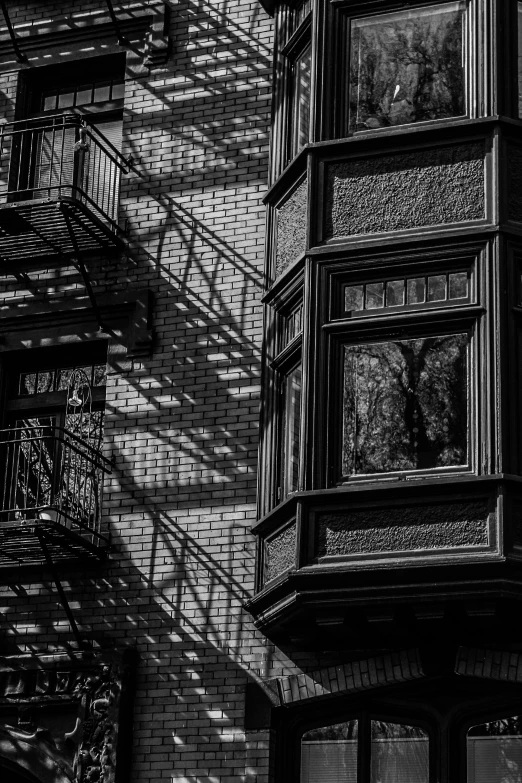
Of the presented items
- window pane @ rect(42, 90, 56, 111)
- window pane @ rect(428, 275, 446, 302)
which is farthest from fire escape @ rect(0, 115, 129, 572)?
window pane @ rect(428, 275, 446, 302)

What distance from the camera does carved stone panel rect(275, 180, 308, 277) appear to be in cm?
1506

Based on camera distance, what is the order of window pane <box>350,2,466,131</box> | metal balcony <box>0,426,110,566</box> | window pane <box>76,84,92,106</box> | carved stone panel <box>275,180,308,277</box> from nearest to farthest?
metal balcony <box>0,426,110,566</box>, window pane <box>350,2,466,131</box>, carved stone panel <box>275,180,308,277</box>, window pane <box>76,84,92,106</box>

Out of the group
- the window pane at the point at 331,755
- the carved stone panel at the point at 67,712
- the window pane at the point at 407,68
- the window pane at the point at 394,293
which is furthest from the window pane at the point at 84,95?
the window pane at the point at 331,755

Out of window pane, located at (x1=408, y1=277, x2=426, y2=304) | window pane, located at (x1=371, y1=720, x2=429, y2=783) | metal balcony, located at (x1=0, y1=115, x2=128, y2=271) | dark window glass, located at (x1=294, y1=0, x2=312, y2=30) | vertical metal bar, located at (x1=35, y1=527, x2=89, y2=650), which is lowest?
window pane, located at (x1=371, y1=720, x2=429, y2=783)

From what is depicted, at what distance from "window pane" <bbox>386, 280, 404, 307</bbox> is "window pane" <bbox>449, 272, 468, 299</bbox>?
47cm

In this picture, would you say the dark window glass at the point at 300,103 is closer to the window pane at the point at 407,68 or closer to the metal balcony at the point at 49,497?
the window pane at the point at 407,68

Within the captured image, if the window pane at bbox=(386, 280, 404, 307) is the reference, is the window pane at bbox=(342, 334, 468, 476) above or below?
below

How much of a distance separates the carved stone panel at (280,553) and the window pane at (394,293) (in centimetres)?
226

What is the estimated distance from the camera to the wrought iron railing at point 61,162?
54.9 ft

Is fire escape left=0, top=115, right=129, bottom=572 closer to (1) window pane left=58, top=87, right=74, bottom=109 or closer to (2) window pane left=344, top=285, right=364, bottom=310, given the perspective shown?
(1) window pane left=58, top=87, right=74, bottom=109

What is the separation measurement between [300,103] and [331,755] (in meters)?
6.69

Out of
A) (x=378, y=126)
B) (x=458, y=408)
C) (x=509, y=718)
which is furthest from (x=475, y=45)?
(x=509, y=718)

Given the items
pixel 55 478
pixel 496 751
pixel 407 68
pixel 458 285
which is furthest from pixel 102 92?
pixel 496 751

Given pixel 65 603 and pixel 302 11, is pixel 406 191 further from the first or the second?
pixel 65 603
